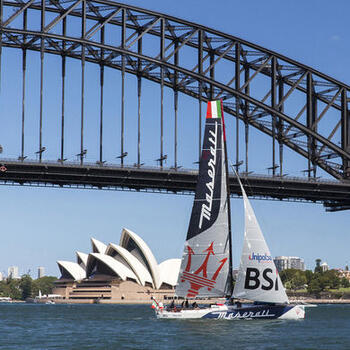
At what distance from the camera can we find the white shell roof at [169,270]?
557 feet

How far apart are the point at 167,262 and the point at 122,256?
41.9ft

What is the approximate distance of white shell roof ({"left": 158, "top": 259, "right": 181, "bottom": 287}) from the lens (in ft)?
557

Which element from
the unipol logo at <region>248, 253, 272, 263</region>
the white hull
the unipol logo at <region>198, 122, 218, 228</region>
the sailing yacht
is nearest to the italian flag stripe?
the unipol logo at <region>198, 122, 218, 228</region>

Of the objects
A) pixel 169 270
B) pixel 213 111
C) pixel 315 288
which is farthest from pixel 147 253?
pixel 213 111

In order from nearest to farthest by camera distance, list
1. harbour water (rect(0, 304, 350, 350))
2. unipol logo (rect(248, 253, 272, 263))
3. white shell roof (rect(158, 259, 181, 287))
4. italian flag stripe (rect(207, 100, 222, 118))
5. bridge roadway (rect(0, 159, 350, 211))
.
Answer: harbour water (rect(0, 304, 350, 350))
unipol logo (rect(248, 253, 272, 263))
italian flag stripe (rect(207, 100, 222, 118))
bridge roadway (rect(0, 159, 350, 211))
white shell roof (rect(158, 259, 181, 287))

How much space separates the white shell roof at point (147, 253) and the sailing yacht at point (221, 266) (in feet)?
348

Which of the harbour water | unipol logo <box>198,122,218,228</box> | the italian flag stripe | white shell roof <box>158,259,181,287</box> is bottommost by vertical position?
the harbour water

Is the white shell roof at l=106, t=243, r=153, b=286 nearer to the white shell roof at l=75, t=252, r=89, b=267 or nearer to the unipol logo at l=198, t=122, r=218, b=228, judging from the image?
the white shell roof at l=75, t=252, r=89, b=267

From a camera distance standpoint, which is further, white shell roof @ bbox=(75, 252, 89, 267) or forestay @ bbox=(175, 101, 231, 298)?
white shell roof @ bbox=(75, 252, 89, 267)

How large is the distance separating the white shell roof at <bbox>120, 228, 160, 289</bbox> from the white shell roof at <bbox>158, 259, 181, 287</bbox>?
1.72 m

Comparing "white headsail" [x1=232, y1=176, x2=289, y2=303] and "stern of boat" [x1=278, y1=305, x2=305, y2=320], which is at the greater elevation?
"white headsail" [x1=232, y1=176, x2=289, y2=303]

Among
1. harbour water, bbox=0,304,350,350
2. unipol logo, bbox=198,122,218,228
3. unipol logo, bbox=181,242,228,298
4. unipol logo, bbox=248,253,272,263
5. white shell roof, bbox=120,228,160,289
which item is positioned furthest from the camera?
white shell roof, bbox=120,228,160,289

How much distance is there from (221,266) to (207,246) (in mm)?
1427

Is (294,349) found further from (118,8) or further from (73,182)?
(118,8)
